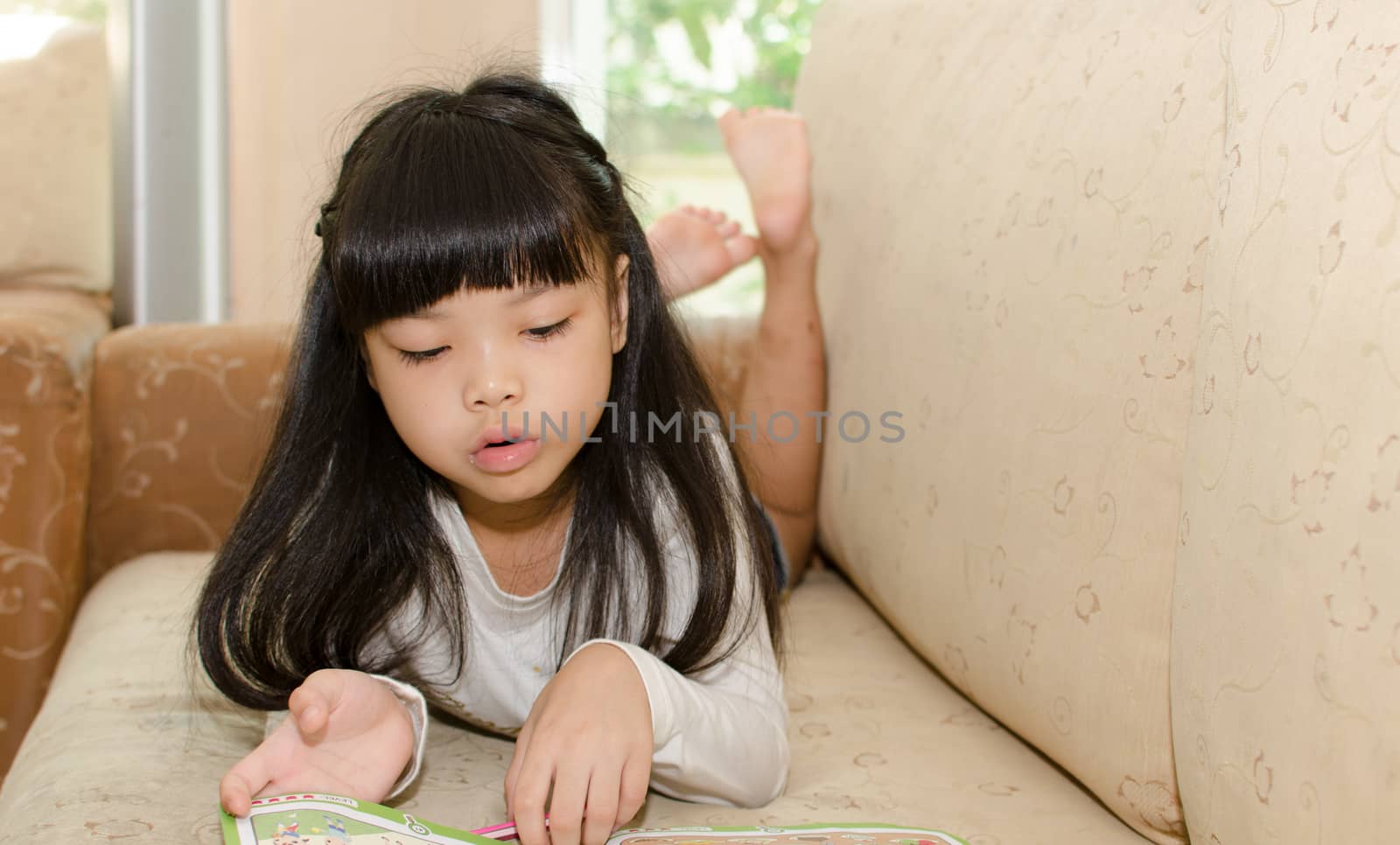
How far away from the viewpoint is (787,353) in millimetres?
1251

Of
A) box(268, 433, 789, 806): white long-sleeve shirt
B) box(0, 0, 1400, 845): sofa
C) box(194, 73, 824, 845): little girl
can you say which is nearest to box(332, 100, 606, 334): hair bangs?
box(194, 73, 824, 845): little girl

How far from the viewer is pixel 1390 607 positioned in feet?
1.61

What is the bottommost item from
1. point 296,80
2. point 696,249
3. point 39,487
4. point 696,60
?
point 39,487

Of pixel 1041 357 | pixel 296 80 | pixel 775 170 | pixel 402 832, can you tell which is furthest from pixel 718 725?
pixel 296 80

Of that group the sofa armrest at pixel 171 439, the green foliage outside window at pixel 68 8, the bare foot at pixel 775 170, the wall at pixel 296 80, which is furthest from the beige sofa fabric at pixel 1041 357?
the green foliage outside window at pixel 68 8

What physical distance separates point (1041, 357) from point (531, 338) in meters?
0.33

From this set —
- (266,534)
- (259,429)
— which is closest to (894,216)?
(266,534)

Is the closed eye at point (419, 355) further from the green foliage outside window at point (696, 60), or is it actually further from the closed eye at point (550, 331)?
the green foliage outside window at point (696, 60)

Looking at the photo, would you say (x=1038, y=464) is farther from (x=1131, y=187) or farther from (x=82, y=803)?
(x=82, y=803)

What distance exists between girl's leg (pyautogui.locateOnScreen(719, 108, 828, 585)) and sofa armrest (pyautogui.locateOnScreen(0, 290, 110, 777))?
0.65m

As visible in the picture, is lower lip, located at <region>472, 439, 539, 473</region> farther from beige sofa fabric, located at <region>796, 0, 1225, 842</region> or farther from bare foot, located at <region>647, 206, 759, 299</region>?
bare foot, located at <region>647, 206, 759, 299</region>

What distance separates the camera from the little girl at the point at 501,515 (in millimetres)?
719

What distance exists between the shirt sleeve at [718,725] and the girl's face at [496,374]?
5.0 inches

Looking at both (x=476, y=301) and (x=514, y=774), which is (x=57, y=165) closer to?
(x=476, y=301)
